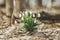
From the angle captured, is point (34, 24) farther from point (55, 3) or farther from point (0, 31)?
point (55, 3)

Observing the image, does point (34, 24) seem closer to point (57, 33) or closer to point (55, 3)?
point (57, 33)

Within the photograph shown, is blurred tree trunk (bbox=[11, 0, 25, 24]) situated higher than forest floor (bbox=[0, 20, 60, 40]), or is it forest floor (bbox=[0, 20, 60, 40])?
blurred tree trunk (bbox=[11, 0, 25, 24])

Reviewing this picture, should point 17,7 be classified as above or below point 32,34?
above

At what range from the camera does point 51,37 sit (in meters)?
4.73

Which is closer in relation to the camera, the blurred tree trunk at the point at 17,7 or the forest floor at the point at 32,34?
the forest floor at the point at 32,34

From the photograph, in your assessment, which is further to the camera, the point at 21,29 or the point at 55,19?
the point at 55,19

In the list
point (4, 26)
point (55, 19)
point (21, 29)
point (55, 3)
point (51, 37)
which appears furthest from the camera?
point (55, 3)

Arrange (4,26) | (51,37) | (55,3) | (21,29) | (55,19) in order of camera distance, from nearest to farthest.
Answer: (51,37) < (21,29) < (4,26) < (55,19) < (55,3)

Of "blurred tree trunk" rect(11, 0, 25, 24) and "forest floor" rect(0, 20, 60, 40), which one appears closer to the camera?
"forest floor" rect(0, 20, 60, 40)

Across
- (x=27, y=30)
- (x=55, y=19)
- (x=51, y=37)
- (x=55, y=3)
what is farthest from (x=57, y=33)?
(x=55, y=3)

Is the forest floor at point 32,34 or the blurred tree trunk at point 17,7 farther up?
the blurred tree trunk at point 17,7

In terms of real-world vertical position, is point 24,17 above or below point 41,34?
above

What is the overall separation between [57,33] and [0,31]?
1.53 metres

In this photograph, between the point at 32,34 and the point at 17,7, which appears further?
the point at 17,7
